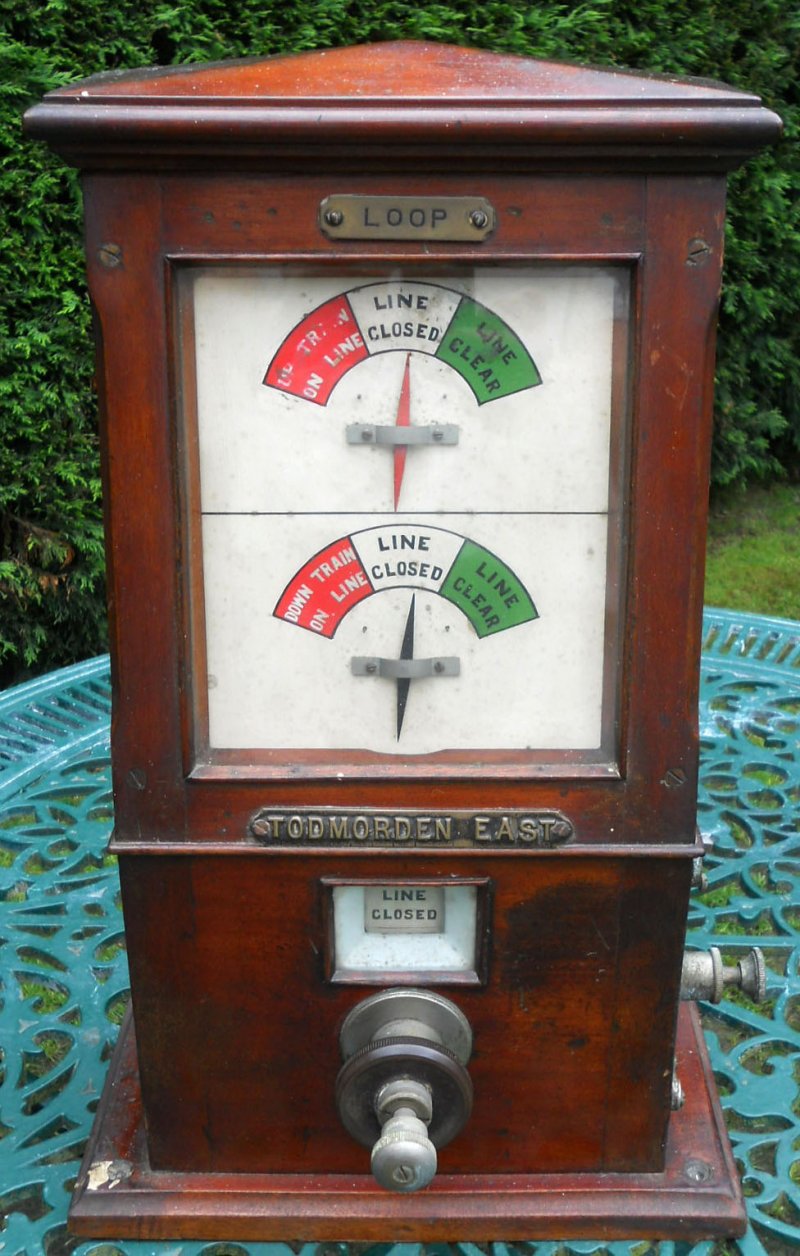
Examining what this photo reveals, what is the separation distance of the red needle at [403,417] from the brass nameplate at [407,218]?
0.33 feet

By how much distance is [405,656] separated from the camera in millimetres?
1097

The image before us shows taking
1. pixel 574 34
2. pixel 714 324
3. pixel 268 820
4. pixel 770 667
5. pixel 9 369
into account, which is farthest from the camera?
pixel 574 34

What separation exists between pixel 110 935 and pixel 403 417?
913 mm

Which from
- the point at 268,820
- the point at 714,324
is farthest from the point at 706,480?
the point at 268,820

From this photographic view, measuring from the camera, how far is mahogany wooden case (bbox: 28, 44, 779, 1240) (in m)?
0.95

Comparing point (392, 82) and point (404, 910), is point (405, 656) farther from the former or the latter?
point (392, 82)

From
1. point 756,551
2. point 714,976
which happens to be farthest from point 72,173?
point 756,551

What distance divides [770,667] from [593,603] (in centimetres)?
122

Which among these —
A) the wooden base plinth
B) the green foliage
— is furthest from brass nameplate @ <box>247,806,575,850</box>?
the green foliage

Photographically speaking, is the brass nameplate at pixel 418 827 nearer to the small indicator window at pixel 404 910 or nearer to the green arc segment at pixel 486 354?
the small indicator window at pixel 404 910

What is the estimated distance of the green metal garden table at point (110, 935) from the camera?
1221mm

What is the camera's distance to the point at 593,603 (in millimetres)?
1078

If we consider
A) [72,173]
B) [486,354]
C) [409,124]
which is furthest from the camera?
[72,173]

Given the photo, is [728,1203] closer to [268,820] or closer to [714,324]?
[268,820]
